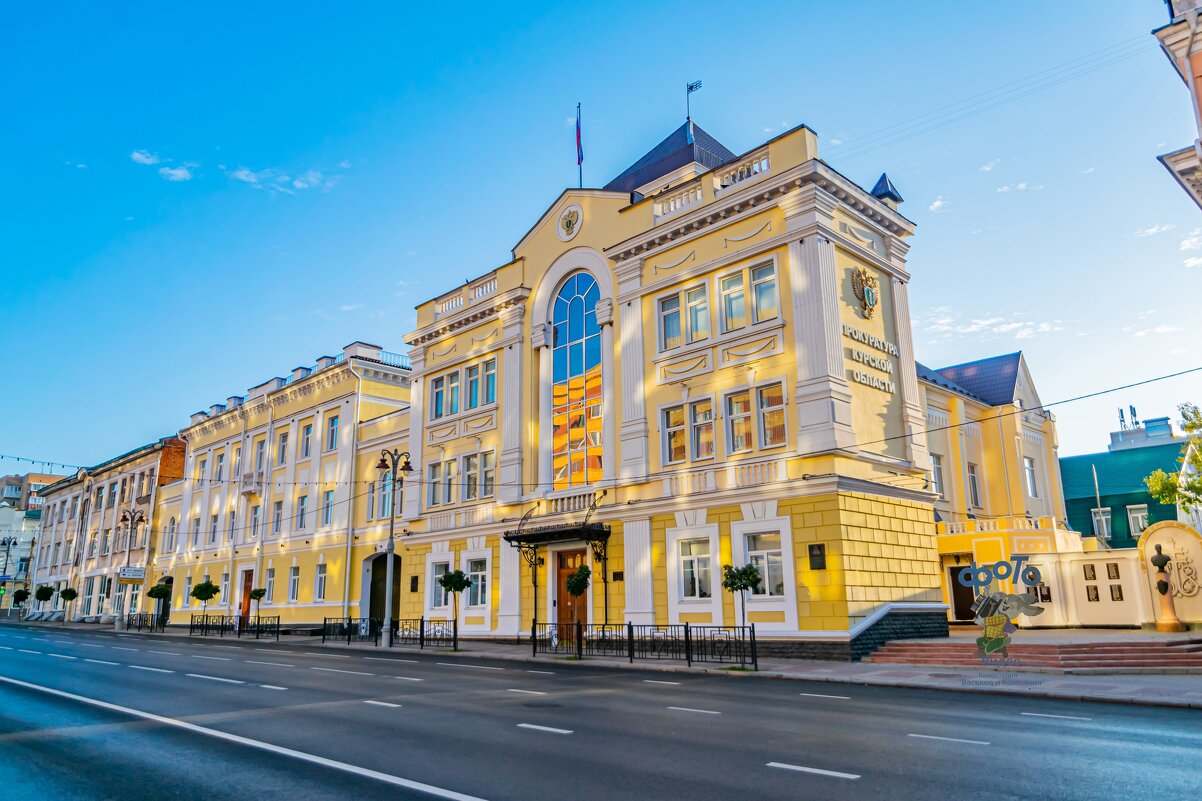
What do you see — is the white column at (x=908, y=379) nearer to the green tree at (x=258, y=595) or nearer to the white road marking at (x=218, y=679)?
the white road marking at (x=218, y=679)

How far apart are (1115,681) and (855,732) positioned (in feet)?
28.8

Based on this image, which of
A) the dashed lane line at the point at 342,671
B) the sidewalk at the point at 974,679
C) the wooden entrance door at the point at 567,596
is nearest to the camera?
the sidewalk at the point at 974,679

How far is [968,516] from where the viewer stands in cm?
3328

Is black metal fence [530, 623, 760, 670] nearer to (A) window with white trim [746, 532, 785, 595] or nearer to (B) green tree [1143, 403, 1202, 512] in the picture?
(A) window with white trim [746, 532, 785, 595]

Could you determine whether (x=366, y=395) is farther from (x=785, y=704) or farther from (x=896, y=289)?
(x=785, y=704)

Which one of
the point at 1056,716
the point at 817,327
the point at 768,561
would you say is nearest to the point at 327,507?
the point at 768,561

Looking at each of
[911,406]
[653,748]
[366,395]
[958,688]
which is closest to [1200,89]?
[911,406]

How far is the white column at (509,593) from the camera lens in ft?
95.6

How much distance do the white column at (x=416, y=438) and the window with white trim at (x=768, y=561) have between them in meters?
17.3

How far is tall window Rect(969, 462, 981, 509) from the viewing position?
34.8 meters

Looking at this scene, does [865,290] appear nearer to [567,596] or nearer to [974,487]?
[567,596]

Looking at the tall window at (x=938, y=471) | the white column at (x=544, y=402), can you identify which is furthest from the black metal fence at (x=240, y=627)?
the tall window at (x=938, y=471)

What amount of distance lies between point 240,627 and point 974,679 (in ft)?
117

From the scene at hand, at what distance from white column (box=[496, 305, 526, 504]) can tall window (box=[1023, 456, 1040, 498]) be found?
2355 cm
